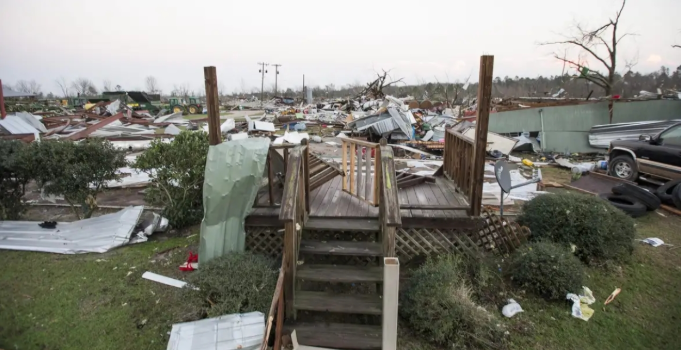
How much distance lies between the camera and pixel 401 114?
15781 millimetres

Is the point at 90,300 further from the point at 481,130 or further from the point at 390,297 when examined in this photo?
the point at 481,130

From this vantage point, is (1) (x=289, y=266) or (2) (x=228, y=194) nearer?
(1) (x=289, y=266)

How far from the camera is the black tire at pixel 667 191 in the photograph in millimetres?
7098

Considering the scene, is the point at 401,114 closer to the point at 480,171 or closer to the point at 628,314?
the point at 480,171

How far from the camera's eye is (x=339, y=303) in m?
3.62

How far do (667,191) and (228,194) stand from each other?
8.65 m

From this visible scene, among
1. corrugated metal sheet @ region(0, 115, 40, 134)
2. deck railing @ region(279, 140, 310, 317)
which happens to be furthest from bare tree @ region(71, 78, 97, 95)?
deck railing @ region(279, 140, 310, 317)

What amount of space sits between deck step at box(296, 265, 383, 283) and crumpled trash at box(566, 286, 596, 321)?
7.03ft

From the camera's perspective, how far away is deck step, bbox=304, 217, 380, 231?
172 inches

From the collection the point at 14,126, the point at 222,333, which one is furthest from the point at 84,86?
the point at 222,333

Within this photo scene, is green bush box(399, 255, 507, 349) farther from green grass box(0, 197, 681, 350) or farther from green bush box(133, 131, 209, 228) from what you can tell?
green bush box(133, 131, 209, 228)

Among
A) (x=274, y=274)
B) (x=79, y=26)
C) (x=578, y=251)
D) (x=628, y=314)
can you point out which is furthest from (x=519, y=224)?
(x=79, y=26)

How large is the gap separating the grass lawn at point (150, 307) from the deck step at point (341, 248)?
87 centimetres

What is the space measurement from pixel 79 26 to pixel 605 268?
8899 millimetres
